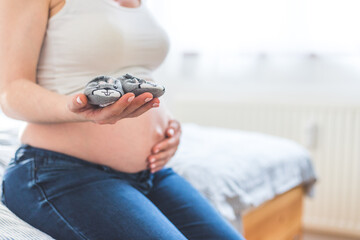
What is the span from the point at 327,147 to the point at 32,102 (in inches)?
72.4

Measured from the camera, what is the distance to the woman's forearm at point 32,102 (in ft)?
2.52

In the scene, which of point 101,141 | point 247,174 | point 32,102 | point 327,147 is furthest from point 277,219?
point 32,102

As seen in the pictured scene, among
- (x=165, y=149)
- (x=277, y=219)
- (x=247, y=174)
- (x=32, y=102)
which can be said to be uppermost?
(x=32, y=102)

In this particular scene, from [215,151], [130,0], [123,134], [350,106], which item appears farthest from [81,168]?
[350,106]

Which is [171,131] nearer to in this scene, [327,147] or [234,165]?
[234,165]

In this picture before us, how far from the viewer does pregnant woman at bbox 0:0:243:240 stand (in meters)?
0.78

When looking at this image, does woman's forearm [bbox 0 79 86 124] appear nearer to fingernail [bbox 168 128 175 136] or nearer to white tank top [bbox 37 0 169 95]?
white tank top [bbox 37 0 169 95]

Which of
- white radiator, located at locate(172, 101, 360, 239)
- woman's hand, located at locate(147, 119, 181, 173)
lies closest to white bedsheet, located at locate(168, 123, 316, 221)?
woman's hand, located at locate(147, 119, 181, 173)

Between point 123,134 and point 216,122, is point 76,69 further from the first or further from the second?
point 216,122

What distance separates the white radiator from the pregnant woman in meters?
1.48

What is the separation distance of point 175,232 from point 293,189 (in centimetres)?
106

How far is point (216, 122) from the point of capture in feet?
8.53

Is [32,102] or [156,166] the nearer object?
[32,102]

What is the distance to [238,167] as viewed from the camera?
1.47 meters
